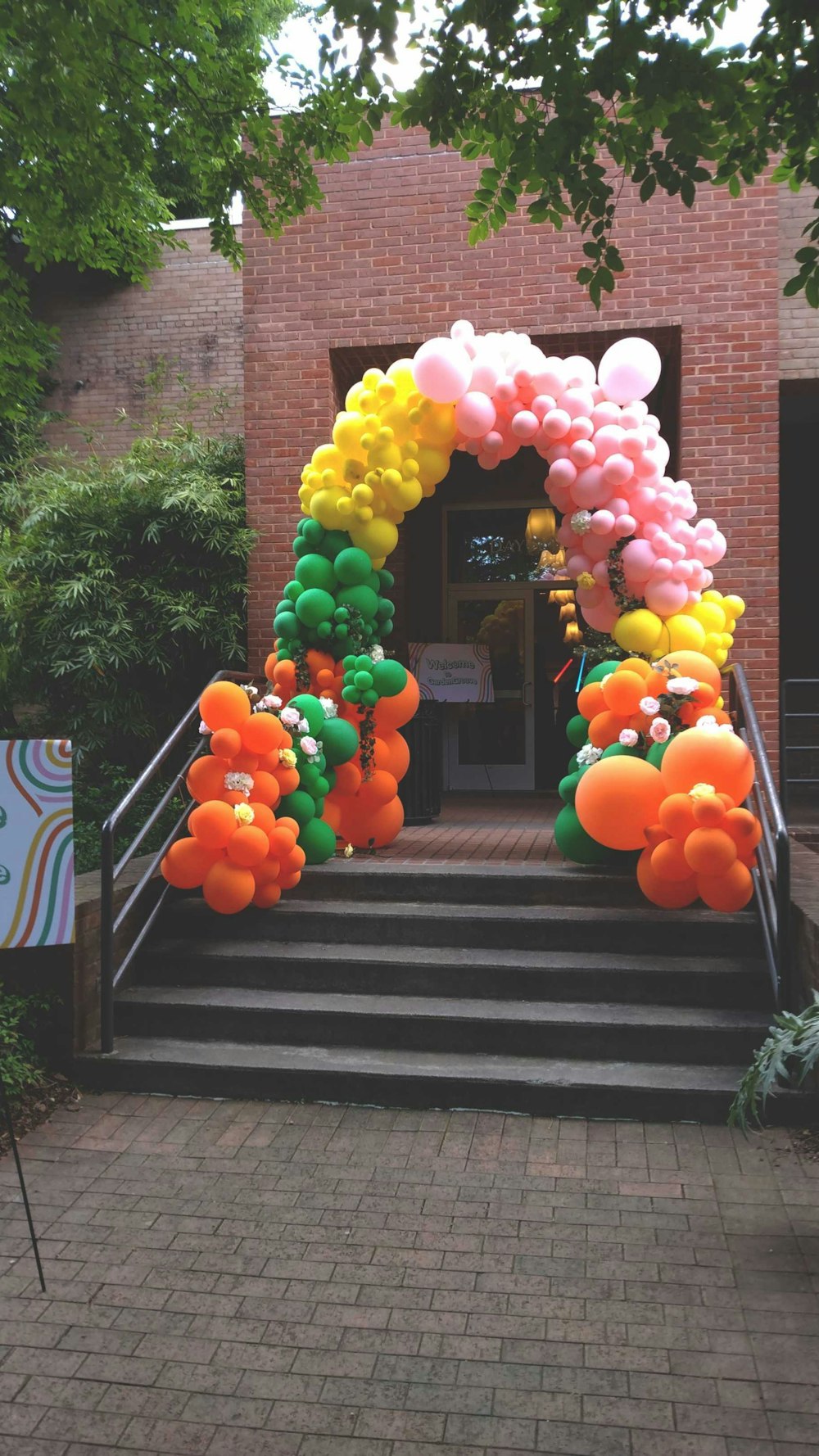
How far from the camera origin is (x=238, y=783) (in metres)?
5.74

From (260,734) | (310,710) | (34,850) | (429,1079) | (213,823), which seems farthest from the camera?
(310,710)

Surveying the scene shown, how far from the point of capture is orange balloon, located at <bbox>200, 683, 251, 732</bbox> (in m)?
5.73

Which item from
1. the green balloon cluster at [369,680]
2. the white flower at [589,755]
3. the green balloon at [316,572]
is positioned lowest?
the white flower at [589,755]

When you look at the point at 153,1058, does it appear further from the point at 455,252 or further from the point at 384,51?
the point at 455,252

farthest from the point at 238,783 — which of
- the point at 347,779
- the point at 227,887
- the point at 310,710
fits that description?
the point at 347,779

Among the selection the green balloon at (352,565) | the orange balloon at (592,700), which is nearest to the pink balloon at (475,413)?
the green balloon at (352,565)

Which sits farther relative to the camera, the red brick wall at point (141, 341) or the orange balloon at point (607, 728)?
the red brick wall at point (141, 341)

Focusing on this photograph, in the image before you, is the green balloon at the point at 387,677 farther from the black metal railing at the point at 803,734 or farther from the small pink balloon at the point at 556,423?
the black metal railing at the point at 803,734

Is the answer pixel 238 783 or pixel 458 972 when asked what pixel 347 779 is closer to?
pixel 238 783

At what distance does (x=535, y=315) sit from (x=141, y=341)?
18.5ft

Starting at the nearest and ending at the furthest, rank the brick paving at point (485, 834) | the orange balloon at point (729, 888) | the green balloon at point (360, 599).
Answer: the orange balloon at point (729, 888) → the green balloon at point (360, 599) → the brick paving at point (485, 834)

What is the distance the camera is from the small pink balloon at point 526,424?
614 cm

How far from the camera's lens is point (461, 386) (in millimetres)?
6191

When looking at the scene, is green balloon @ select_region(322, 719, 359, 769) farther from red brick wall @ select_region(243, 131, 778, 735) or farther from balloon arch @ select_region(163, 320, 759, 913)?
red brick wall @ select_region(243, 131, 778, 735)
